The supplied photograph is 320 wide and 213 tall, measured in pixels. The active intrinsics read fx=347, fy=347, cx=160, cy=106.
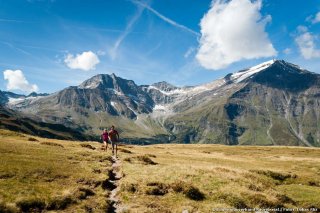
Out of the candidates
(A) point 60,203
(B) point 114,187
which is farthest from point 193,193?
(A) point 60,203

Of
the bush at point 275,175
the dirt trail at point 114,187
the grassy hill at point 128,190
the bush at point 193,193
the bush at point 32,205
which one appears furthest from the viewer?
the bush at point 275,175

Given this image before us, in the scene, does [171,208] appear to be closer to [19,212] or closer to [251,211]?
[251,211]

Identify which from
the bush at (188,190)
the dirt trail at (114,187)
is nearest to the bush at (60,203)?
the dirt trail at (114,187)

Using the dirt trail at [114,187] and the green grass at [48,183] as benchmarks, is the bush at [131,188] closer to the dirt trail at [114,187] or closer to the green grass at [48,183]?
the dirt trail at [114,187]

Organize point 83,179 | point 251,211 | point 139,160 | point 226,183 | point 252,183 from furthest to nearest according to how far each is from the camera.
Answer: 1. point 139,160
2. point 252,183
3. point 226,183
4. point 83,179
5. point 251,211

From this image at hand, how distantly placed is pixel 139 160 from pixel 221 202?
80.5 ft

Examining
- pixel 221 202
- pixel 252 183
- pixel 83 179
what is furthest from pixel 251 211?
pixel 83 179

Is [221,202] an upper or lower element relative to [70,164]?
lower

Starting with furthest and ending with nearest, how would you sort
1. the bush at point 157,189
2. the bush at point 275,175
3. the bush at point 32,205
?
the bush at point 275,175
the bush at point 157,189
the bush at point 32,205

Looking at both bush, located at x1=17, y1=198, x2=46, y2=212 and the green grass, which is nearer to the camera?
bush, located at x1=17, y1=198, x2=46, y2=212

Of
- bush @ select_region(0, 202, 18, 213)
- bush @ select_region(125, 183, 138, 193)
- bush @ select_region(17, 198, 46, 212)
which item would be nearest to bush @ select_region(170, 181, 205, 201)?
bush @ select_region(125, 183, 138, 193)

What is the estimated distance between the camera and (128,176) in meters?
38.0

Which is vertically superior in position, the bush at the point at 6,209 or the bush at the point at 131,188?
the bush at the point at 131,188

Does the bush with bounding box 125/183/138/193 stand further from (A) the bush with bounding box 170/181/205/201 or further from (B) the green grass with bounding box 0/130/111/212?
(A) the bush with bounding box 170/181/205/201
